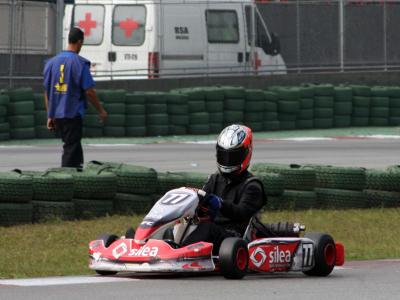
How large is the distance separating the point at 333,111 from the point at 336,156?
4.99 meters

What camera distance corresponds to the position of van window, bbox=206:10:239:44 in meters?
25.4

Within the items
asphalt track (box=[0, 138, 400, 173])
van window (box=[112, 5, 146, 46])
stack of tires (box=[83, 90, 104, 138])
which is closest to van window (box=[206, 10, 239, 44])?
van window (box=[112, 5, 146, 46])

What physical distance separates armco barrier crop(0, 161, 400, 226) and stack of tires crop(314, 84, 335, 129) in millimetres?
10261

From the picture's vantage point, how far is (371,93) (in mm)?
24891

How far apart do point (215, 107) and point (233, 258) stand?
1489 cm

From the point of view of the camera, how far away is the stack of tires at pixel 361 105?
24.8 m

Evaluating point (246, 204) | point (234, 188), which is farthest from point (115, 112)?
point (246, 204)

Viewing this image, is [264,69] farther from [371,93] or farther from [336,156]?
[336,156]

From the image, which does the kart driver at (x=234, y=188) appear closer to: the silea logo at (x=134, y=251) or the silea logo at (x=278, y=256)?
the silea logo at (x=278, y=256)

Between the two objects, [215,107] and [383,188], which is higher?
[215,107]

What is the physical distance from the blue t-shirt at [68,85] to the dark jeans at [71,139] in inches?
2.8

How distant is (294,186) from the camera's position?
13.5 metres

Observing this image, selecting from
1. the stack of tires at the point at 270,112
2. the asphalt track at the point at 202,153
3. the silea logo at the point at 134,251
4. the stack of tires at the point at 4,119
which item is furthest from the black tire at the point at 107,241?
the stack of tires at the point at 270,112

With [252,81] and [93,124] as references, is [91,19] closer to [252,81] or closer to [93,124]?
[252,81]
